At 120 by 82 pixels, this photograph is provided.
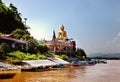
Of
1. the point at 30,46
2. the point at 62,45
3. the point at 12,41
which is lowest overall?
the point at 30,46

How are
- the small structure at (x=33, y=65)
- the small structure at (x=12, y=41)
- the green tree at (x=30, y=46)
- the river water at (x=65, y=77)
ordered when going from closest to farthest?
the river water at (x=65, y=77), the small structure at (x=33, y=65), the small structure at (x=12, y=41), the green tree at (x=30, y=46)

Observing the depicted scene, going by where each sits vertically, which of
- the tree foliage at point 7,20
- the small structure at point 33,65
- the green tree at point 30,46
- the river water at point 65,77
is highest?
the tree foliage at point 7,20

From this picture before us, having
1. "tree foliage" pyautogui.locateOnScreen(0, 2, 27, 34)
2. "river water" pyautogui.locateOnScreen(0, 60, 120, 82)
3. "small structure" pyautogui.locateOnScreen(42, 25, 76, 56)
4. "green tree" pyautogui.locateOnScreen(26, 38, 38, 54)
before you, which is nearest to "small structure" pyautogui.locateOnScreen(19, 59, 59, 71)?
"river water" pyautogui.locateOnScreen(0, 60, 120, 82)

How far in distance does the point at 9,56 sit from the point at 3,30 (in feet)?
83.1

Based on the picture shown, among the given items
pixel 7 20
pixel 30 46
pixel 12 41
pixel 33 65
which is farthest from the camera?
pixel 7 20

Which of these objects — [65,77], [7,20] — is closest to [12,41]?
[7,20]

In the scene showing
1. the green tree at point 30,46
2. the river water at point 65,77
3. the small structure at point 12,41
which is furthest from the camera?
the green tree at point 30,46

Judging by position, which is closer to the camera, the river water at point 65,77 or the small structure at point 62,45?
the river water at point 65,77

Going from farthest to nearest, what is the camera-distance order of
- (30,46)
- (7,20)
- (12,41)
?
(7,20) → (30,46) → (12,41)

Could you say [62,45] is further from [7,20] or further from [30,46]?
[30,46]

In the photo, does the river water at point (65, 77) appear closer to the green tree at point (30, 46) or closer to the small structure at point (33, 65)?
the small structure at point (33, 65)

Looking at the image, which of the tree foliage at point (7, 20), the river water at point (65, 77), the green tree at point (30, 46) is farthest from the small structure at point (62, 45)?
the river water at point (65, 77)

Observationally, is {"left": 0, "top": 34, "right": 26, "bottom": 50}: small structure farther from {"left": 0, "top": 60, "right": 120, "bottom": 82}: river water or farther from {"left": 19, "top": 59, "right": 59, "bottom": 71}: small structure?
{"left": 0, "top": 60, "right": 120, "bottom": 82}: river water

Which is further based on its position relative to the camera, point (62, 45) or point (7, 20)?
point (62, 45)
